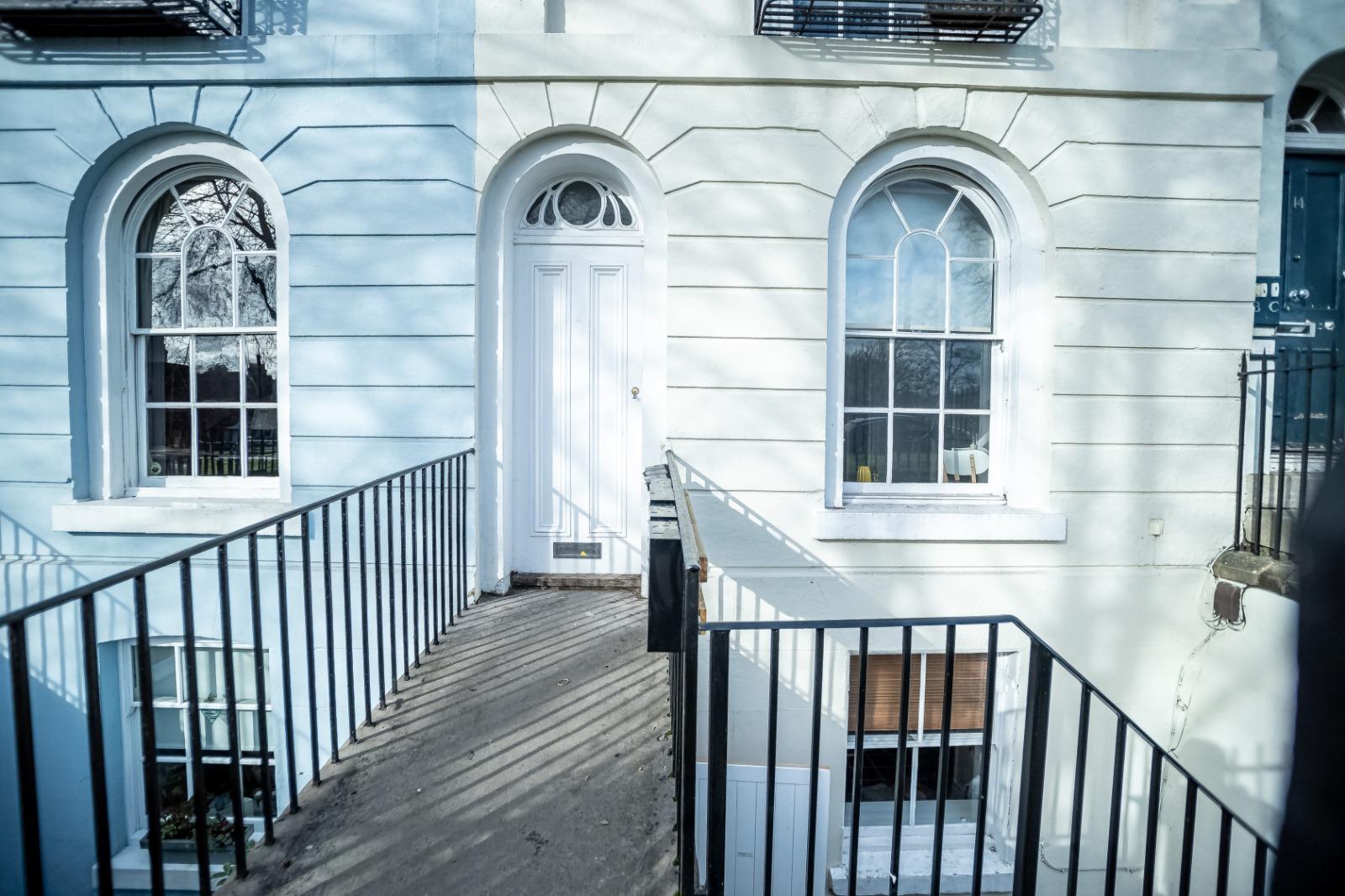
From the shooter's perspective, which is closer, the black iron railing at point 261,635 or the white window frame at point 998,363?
the black iron railing at point 261,635

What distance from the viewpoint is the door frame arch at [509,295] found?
3.99 m

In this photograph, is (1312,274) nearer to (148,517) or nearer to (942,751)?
(942,751)

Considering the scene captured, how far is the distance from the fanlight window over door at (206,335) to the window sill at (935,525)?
3.63 m

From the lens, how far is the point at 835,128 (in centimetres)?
393

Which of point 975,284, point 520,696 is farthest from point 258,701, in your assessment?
point 975,284

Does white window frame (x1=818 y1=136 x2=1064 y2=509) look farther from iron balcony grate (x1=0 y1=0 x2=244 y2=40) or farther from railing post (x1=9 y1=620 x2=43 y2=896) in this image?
iron balcony grate (x1=0 y1=0 x2=244 y2=40)

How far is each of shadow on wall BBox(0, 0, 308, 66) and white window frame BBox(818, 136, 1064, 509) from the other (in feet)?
11.9

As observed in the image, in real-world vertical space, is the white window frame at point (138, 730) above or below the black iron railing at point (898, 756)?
below

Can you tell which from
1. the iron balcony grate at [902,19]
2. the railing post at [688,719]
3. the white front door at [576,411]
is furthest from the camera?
the white front door at [576,411]

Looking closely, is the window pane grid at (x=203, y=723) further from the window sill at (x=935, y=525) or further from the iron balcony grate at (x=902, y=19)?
the iron balcony grate at (x=902, y=19)

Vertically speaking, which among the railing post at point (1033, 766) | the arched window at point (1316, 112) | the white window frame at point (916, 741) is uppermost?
the arched window at point (1316, 112)

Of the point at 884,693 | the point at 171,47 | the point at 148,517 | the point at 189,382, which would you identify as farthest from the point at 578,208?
the point at 884,693

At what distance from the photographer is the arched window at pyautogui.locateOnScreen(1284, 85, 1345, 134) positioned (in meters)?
4.49

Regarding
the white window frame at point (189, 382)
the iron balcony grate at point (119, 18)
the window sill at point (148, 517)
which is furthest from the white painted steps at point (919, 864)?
the iron balcony grate at point (119, 18)
